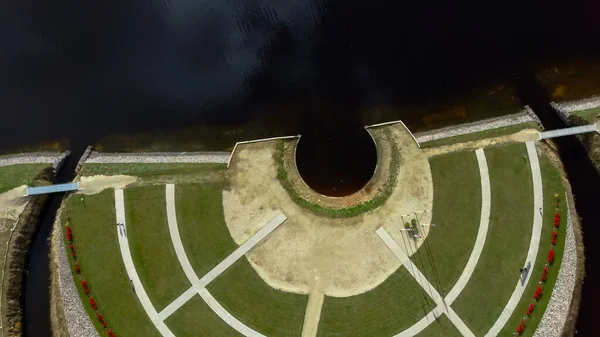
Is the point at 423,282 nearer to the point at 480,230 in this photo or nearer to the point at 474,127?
the point at 480,230

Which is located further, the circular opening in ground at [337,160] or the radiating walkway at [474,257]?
the circular opening in ground at [337,160]

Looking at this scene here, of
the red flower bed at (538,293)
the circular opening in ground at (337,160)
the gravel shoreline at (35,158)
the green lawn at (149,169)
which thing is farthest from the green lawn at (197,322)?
the red flower bed at (538,293)

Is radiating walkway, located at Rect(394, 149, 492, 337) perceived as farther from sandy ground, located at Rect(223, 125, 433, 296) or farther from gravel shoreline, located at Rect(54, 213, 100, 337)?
gravel shoreline, located at Rect(54, 213, 100, 337)

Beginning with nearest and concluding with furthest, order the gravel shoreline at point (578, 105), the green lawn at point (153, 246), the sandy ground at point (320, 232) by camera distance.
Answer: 1. the sandy ground at point (320, 232)
2. the green lawn at point (153, 246)
3. the gravel shoreline at point (578, 105)

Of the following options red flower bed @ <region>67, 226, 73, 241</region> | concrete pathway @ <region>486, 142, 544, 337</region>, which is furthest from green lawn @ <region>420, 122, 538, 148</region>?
red flower bed @ <region>67, 226, 73, 241</region>

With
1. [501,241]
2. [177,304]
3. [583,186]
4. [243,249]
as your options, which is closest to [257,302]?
[243,249]

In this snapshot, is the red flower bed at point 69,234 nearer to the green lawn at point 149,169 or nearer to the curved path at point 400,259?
the curved path at point 400,259

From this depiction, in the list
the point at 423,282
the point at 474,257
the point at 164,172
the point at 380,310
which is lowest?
the point at 380,310
